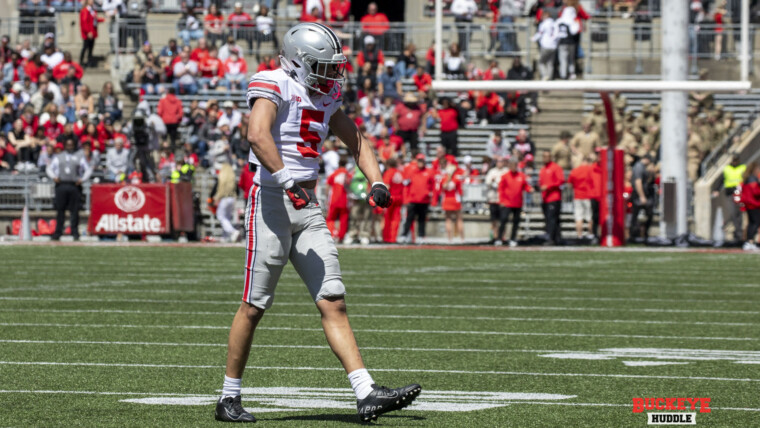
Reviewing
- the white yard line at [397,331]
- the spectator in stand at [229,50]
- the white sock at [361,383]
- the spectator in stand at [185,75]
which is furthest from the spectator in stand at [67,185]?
the white sock at [361,383]

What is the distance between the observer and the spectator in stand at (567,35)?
79.8 feet

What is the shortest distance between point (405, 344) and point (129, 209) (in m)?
16.5

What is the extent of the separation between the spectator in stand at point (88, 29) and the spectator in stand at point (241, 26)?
3.05 m

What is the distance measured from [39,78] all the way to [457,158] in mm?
9116

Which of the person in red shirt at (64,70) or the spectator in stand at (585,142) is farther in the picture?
the person in red shirt at (64,70)

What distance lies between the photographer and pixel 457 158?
29078 millimetres

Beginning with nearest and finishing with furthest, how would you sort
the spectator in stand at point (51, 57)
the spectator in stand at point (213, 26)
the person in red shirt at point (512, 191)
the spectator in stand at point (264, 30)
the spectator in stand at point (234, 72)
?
the person in red shirt at point (512, 191)
the spectator in stand at point (234, 72)
the spectator in stand at point (51, 57)
the spectator in stand at point (264, 30)
the spectator in stand at point (213, 26)

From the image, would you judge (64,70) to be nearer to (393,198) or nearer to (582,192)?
(393,198)

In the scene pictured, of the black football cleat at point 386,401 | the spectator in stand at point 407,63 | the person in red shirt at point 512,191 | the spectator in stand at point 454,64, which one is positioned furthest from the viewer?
the spectator in stand at point 407,63

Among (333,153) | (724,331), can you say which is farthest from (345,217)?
(724,331)

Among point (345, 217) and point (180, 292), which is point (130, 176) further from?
point (180, 292)

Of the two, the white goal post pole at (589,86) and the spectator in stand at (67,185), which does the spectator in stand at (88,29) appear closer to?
the spectator in stand at (67,185)

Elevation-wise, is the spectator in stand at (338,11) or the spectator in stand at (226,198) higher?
the spectator in stand at (338,11)

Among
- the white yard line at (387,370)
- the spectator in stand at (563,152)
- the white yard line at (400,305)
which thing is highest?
the spectator in stand at (563,152)
